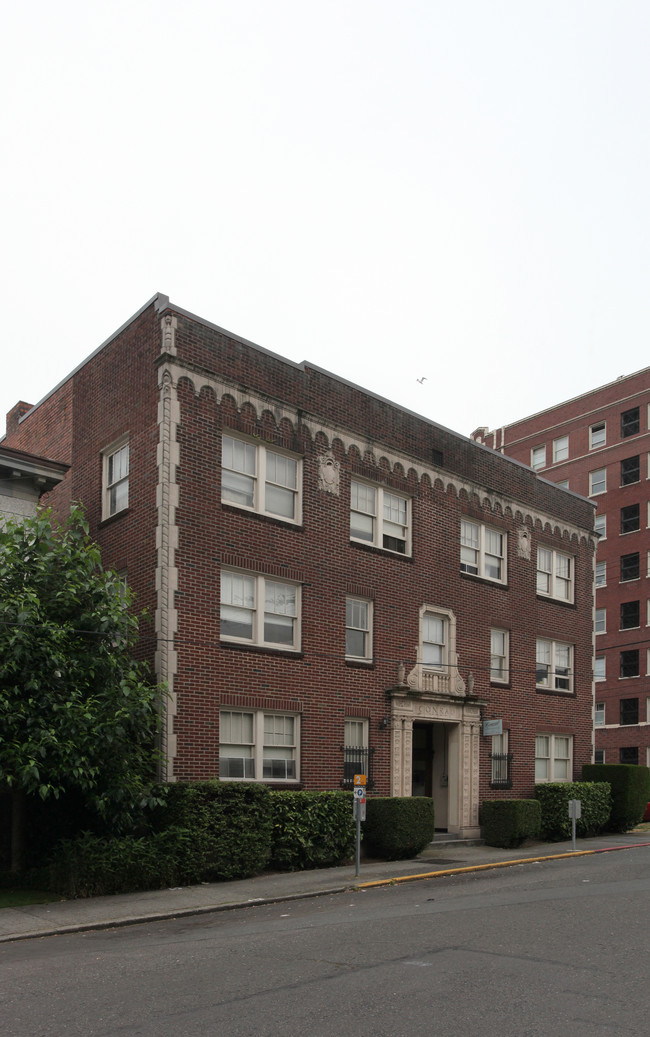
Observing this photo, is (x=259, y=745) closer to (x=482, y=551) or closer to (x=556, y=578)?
(x=482, y=551)

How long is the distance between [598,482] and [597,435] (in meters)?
3.18

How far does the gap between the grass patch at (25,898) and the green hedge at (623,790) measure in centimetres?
1819

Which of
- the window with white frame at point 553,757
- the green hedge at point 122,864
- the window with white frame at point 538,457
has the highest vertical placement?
the window with white frame at point 538,457

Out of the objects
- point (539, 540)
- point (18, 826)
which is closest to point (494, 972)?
point (18, 826)

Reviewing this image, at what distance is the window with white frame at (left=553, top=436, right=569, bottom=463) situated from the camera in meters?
65.2

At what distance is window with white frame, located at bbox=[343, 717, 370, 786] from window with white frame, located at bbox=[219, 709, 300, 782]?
1575mm

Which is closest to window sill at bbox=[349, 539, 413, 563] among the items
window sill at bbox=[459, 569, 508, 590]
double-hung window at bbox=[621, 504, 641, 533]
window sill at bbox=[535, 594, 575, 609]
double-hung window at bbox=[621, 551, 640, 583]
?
window sill at bbox=[459, 569, 508, 590]

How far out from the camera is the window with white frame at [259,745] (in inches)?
802

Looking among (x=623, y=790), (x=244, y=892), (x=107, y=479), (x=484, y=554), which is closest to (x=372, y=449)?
(x=484, y=554)

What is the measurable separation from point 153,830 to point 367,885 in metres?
4.14

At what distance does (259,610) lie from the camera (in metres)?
21.4

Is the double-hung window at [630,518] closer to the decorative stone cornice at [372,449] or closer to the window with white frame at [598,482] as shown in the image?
the window with white frame at [598,482]

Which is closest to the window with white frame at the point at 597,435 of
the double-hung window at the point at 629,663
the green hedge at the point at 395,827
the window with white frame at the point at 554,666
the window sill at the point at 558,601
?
the double-hung window at the point at 629,663

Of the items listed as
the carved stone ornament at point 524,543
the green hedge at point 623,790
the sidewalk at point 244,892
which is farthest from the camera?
the green hedge at point 623,790
